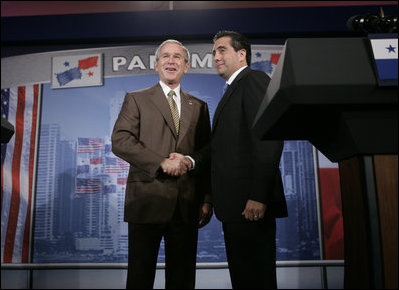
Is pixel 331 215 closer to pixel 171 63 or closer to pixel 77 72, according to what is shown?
pixel 171 63

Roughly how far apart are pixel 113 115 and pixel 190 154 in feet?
4.29

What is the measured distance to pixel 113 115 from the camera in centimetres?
311

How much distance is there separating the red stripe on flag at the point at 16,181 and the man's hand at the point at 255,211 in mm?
2290

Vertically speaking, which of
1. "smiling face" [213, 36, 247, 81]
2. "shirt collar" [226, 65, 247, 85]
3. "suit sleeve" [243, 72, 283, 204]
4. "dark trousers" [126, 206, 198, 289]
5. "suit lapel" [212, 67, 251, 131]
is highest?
"smiling face" [213, 36, 247, 81]

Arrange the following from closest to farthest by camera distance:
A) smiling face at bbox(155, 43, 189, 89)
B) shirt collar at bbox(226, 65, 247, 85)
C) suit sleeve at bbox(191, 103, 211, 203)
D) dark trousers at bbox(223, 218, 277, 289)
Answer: dark trousers at bbox(223, 218, 277, 289), shirt collar at bbox(226, 65, 247, 85), suit sleeve at bbox(191, 103, 211, 203), smiling face at bbox(155, 43, 189, 89)

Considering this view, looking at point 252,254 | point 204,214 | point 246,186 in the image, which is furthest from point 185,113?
point 252,254

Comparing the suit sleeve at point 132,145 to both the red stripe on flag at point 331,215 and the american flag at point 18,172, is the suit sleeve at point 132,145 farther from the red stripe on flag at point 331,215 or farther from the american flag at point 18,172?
the red stripe on flag at point 331,215

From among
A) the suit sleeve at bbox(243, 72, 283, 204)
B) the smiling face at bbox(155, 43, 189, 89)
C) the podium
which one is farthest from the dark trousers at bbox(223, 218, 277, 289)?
the smiling face at bbox(155, 43, 189, 89)

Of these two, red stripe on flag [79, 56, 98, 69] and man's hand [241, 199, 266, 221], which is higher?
red stripe on flag [79, 56, 98, 69]

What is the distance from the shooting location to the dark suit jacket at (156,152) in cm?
189

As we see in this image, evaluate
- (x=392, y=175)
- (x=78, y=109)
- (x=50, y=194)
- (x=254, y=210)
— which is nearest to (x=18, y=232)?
(x=50, y=194)

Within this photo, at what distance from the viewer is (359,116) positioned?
0.74m

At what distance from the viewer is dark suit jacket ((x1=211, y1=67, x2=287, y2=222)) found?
1495 millimetres

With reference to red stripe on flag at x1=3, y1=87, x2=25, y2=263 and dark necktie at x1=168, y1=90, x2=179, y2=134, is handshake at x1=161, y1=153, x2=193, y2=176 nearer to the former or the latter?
dark necktie at x1=168, y1=90, x2=179, y2=134
